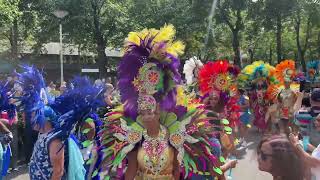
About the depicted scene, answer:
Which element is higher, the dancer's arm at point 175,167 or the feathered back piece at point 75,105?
the feathered back piece at point 75,105

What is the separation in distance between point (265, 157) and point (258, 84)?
864 cm

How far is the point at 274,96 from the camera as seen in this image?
10031 mm

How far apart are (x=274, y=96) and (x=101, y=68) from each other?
Result: 1684 cm

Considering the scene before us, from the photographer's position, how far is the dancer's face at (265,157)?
7.50 feet

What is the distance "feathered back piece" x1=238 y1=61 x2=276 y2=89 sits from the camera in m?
10.6

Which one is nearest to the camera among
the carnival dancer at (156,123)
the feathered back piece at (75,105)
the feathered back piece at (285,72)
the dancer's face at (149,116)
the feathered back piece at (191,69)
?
the dancer's face at (149,116)

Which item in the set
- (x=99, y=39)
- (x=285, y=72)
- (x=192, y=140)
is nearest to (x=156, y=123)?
(x=192, y=140)

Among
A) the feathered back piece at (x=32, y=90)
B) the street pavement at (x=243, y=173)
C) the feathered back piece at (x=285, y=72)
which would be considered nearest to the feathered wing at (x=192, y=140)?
the feathered back piece at (x=32, y=90)

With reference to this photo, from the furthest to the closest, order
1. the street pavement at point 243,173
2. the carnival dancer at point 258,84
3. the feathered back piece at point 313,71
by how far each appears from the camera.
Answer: the carnival dancer at point 258,84
the feathered back piece at point 313,71
the street pavement at point 243,173

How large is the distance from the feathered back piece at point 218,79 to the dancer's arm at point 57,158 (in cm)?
289

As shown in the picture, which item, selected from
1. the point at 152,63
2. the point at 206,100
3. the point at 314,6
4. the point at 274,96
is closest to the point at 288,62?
the point at 274,96

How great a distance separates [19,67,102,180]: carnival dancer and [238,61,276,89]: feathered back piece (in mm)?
6829

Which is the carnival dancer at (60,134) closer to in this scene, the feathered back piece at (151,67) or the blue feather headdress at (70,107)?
the blue feather headdress at (70,107)

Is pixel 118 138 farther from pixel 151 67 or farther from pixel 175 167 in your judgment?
pixel 151 67
